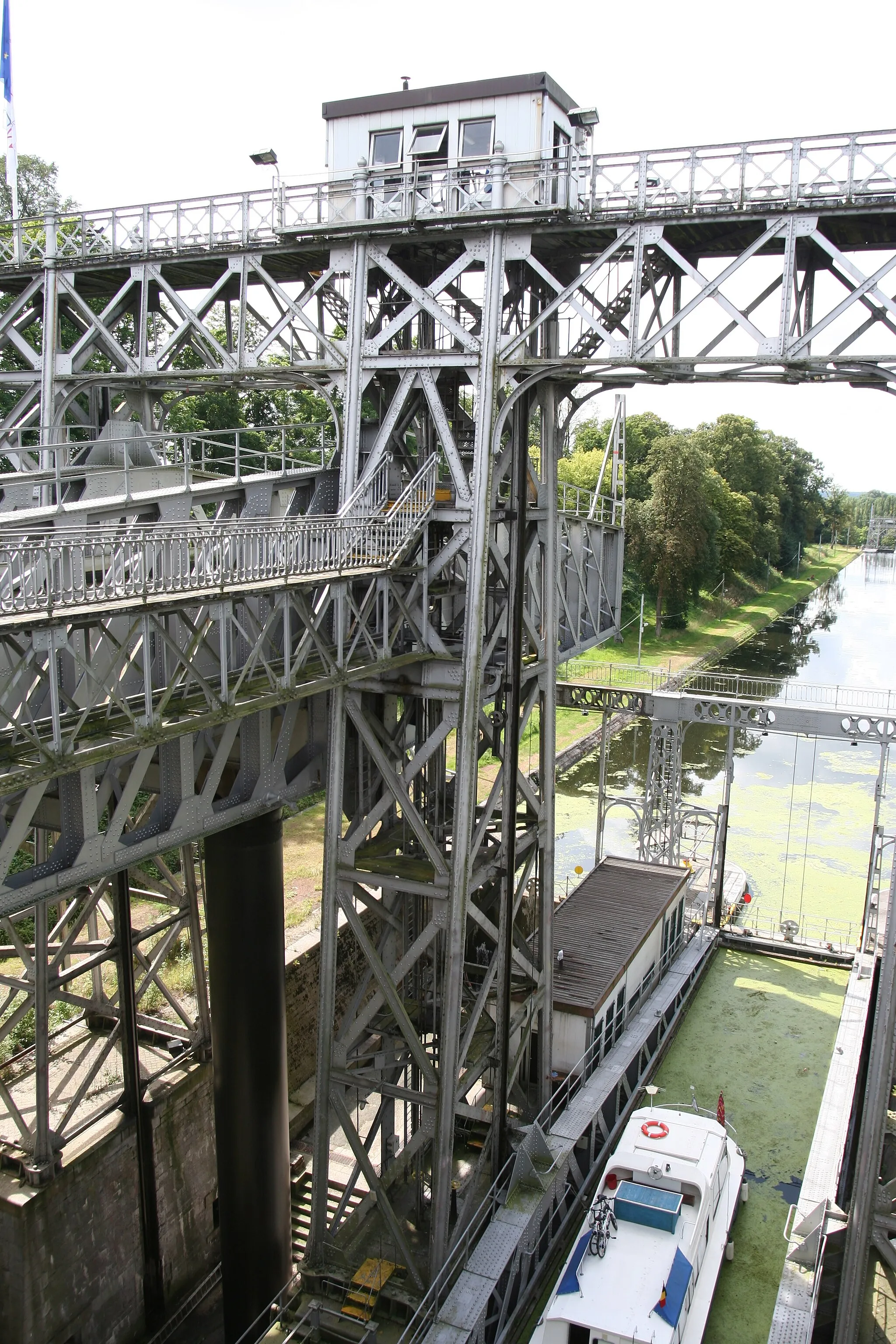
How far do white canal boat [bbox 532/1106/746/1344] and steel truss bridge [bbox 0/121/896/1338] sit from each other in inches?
65.6

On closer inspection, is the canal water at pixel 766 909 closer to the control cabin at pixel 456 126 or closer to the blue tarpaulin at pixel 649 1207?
the blue tarpaulin at pixel 649 1207

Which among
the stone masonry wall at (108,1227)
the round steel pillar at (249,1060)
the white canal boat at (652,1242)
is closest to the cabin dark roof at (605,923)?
the white canal boat at (652,1242)

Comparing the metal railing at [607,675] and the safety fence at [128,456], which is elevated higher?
the safety fence at [128,456]

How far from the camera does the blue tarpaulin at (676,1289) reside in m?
9.70

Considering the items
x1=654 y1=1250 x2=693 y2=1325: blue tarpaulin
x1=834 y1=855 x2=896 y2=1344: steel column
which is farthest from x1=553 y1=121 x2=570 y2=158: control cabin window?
x1=654 y1=1250 x2=693 y2=1325: blue tarpaulin

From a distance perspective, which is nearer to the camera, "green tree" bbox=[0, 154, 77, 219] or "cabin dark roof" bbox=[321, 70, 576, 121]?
"cabin dark roof" bbox=[321, 70, 576, 121]

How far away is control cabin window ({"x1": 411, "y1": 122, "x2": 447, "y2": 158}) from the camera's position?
1195cm

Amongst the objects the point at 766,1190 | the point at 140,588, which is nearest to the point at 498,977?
the point at 766,1190

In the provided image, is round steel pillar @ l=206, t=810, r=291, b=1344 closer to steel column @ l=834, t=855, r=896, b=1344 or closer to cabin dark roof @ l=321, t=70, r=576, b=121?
steel column @ l=834, t=855, r=896, b=1344

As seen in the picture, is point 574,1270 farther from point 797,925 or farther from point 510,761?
point 797,925

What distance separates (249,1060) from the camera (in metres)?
12.6

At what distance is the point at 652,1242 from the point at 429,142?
40.9ft

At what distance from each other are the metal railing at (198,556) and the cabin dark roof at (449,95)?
4.31m

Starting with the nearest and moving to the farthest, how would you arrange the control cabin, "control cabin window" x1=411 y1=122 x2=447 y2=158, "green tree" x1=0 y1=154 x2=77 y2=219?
the control cabin, "control cabin window" x1=411 y1=122 x2=447 y2=158, "green tree" x1=0 y1=154 x2=77 y2=219
